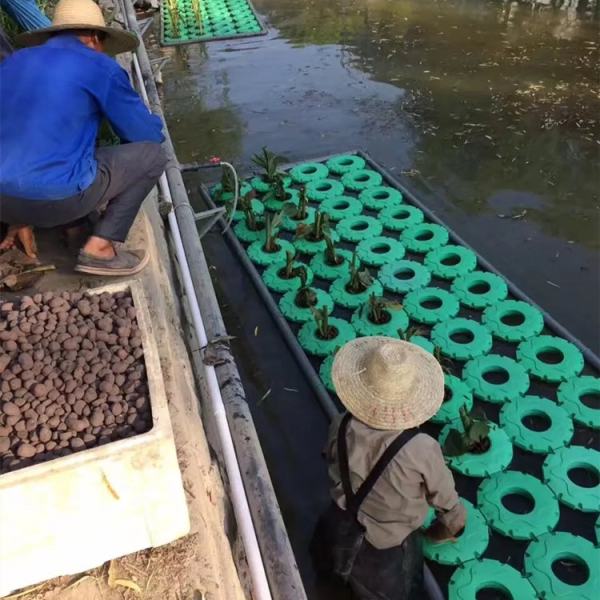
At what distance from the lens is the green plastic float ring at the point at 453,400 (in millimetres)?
3701

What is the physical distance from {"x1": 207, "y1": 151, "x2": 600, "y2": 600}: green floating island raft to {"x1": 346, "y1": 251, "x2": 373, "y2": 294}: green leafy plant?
0.17 feet

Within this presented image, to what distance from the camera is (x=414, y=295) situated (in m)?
4.65

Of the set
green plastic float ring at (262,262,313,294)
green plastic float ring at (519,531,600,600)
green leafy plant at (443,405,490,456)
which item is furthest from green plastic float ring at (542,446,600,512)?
green plastic float ring at (262,262,313,294)

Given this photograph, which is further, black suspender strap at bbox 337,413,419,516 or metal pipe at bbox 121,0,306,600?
black suspender strap at bbox 337,413,419,516

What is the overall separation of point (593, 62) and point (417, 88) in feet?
9.04

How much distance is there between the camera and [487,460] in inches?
135

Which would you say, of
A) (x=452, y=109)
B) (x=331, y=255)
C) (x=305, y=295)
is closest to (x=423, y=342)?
(x=305, y=295)

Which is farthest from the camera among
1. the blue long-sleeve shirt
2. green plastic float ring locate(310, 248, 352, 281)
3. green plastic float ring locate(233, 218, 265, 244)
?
green plastic float ring locate(233, 218, 265, 244)

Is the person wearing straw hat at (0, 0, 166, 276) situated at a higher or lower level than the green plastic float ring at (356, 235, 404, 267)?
higher

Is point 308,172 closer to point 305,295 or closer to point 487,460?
point 305,295

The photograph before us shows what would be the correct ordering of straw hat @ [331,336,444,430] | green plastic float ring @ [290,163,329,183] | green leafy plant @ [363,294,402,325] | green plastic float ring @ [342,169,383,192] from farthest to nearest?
green plastic float ring @ [290,163,329,183] < green plastic float ring @ [342,169,383,192] < green leafy plant @ [363,294,402,325] < straw hat @ [331,336,444,430]

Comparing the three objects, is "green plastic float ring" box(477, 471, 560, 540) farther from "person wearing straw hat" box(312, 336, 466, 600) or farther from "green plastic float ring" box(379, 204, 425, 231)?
"green plastic float ring" box(379, 204, 425, 231)

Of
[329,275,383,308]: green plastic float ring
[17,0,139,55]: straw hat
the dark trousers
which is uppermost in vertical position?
[17,0,139,55]: straw hat

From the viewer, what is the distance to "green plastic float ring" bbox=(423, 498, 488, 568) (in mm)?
3016
